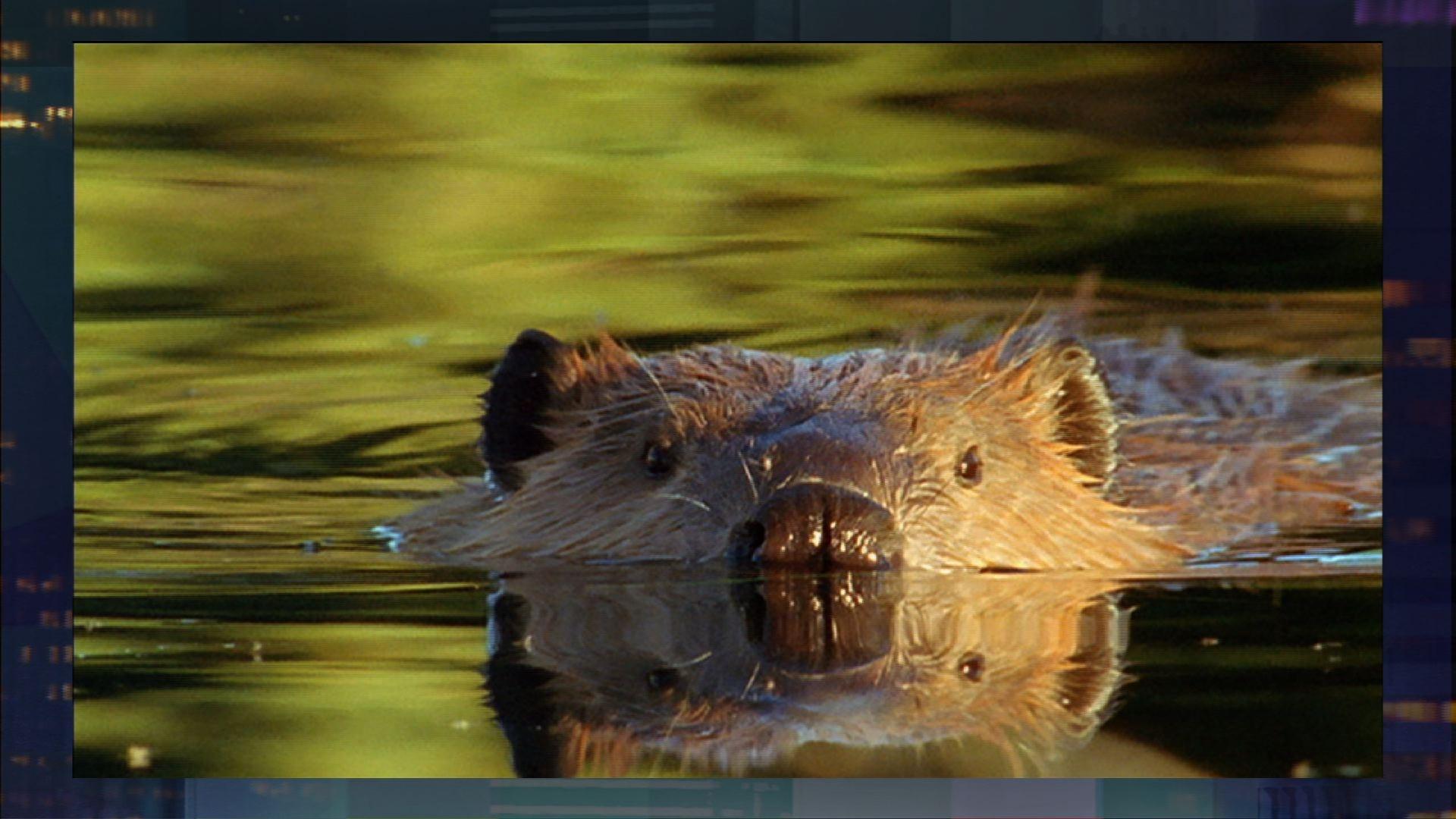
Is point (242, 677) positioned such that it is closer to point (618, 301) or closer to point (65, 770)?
point (65, 770)

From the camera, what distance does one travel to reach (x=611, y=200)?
18.0ft

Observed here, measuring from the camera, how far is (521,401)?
5.54 metres

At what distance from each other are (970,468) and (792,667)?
2.24 ft

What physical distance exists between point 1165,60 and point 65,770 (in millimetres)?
3048

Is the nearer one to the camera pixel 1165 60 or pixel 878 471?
pixel 878 471

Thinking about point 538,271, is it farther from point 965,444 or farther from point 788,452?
point 965,444

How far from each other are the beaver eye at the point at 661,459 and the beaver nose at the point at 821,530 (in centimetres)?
43

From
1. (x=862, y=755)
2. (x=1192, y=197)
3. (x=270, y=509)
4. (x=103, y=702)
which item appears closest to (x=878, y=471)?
(x=862, y=755)

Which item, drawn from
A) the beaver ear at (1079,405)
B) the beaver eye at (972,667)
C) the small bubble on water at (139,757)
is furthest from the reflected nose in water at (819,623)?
the small bubble on water at (139,757)

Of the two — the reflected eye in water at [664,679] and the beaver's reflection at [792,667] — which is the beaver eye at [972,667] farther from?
the reflected eye in water at [664,679]

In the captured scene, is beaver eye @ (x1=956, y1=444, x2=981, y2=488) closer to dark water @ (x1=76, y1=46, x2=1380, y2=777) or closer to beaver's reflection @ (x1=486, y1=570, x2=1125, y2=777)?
beaver's reflection @ (x1=486, y1=570, x2=1125, y2=777)

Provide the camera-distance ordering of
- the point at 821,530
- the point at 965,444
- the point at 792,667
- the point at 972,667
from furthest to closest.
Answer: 1. the point at 965,444
2. the point at 972,667
3. the point at 792,667
4. the point at 821,530

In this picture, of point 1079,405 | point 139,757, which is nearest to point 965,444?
point 1079,405

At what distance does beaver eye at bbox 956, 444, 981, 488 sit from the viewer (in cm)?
528
